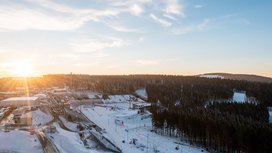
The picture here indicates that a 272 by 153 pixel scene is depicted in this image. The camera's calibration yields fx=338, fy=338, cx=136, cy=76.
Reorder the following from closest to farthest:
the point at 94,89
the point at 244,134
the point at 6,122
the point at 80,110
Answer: the point at 244,134 < the point at 6,122 < the point at 80,110 < the point at 94,89

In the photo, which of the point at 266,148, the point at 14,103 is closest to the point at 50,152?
the point at 266,148

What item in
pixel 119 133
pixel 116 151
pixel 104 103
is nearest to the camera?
pixel 116 151

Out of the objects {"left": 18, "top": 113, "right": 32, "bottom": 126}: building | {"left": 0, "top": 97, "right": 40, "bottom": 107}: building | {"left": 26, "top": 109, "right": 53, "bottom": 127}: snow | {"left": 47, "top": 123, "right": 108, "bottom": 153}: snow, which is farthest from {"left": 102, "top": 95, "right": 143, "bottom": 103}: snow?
{"left": 47, "top": 123, "right": 108, "bottom": 153}: snow

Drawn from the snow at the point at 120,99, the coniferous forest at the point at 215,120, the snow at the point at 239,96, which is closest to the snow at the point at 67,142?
the coniferous forest at the point at 215,120

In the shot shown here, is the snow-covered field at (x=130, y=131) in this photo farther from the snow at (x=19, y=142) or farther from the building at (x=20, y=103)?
the building at (x=20, y=103)

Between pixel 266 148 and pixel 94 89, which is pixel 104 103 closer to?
pixel 94 89

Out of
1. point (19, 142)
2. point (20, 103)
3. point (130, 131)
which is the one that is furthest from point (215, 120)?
point (20, 103)

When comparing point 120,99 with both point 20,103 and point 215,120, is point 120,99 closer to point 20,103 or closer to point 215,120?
point 20,103
